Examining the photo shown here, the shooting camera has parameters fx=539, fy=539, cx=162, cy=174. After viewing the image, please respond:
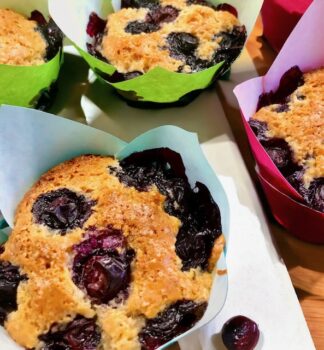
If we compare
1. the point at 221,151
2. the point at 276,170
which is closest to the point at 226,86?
the point at 221,151

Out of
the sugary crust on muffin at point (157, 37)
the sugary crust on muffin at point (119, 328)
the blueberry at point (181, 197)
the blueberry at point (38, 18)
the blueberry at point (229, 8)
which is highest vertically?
the blueberry at point (229, 8)

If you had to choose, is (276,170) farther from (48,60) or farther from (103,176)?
(48,60)

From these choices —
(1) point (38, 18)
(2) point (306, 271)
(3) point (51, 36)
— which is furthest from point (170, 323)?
(1) point (38, 18)

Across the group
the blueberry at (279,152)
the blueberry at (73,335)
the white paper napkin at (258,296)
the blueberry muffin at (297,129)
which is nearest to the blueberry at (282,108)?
the blueberry muffin at (297,129)

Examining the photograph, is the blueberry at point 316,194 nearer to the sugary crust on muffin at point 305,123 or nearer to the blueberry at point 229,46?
the sugary crust on muffin at point 305,123

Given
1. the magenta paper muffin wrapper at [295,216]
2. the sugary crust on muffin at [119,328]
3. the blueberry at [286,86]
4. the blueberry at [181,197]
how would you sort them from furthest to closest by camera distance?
1. the blueberry at [286,86]
2. the magenta paper muffin wrapper at [295,216]
3. the blueberry at [181,197]
4. the sugary crust on muffin at [119,328]

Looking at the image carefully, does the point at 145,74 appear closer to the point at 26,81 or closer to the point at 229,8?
the point at 26,81
